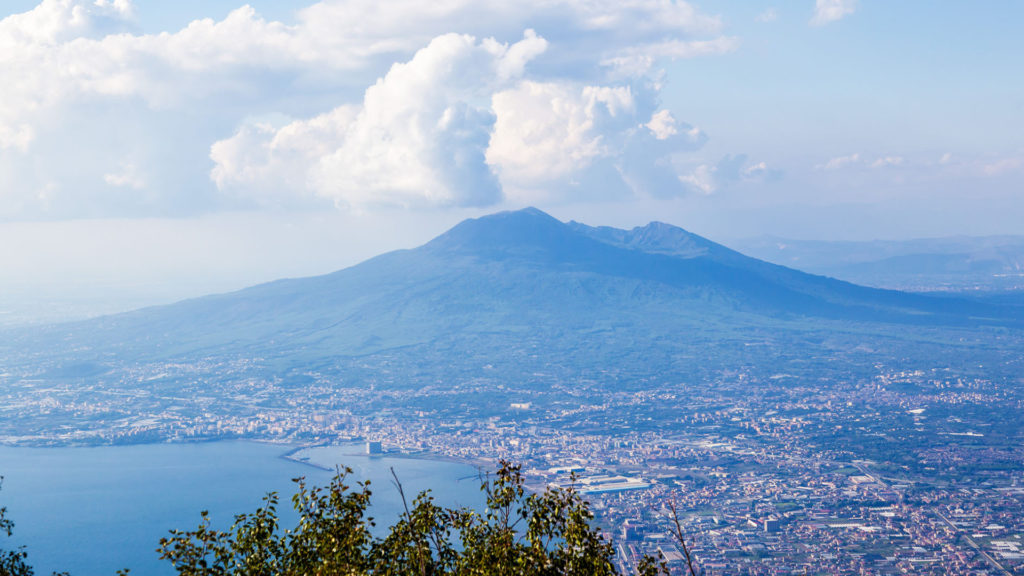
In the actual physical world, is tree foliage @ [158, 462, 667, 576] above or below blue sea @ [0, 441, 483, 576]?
above

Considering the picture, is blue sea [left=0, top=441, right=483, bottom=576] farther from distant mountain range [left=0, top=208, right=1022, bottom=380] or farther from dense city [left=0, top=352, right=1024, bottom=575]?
distant mountain range [left=0, top=208, right=1022, bottom=380]

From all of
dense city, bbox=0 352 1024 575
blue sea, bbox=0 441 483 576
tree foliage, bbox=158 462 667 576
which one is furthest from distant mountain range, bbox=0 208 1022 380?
tree foliage, bbox=158 462 667 576

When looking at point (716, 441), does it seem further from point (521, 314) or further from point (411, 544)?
point (521, 314)

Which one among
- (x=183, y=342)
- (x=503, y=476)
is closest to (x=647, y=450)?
(x=503, y=476)

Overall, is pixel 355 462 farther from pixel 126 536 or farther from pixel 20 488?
pixel 20 488

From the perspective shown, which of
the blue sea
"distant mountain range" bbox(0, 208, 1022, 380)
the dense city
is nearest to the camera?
the dense city
